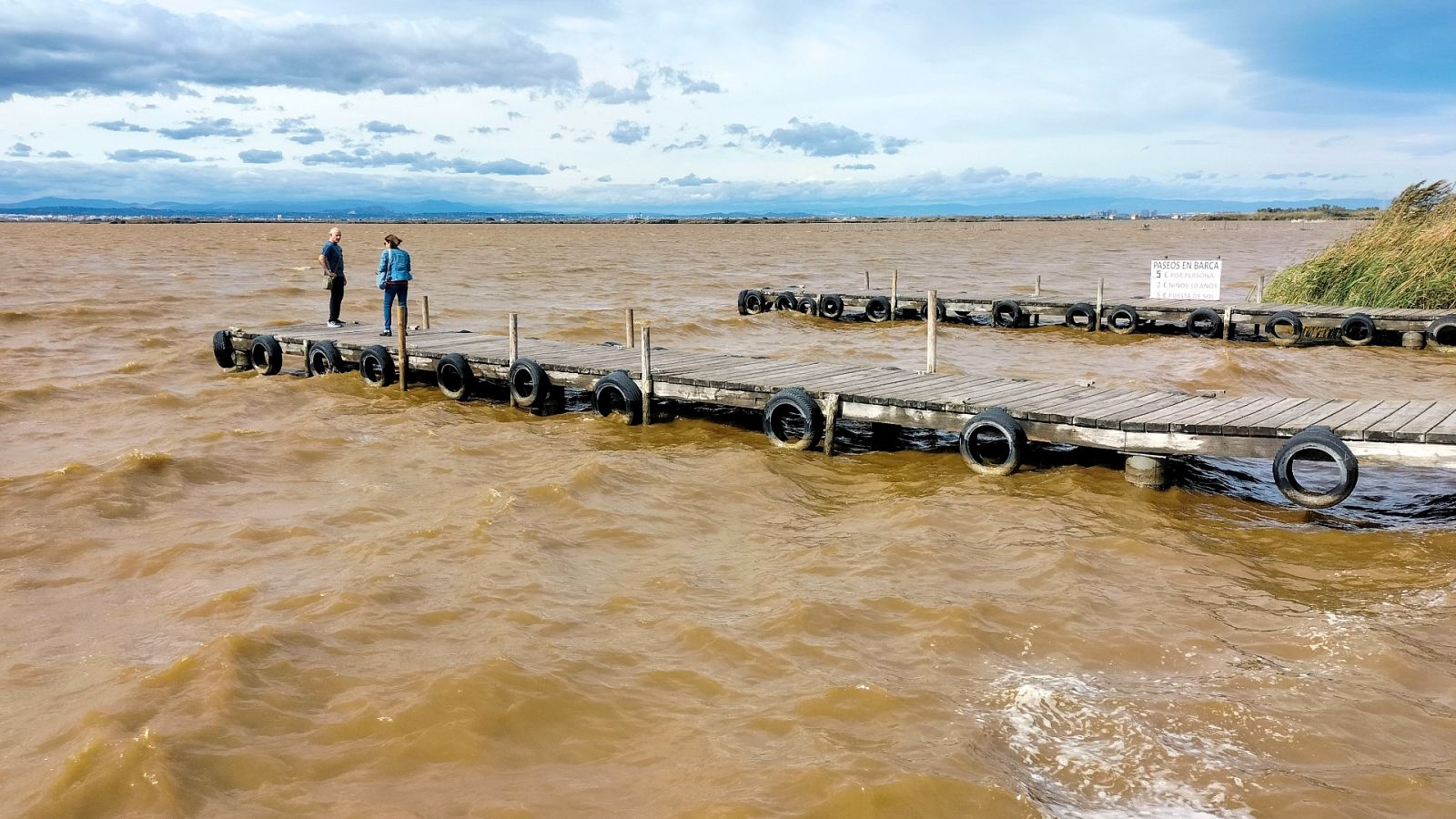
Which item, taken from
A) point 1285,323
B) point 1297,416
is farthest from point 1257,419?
point 1285,323

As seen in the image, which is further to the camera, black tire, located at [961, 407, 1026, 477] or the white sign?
the white sign

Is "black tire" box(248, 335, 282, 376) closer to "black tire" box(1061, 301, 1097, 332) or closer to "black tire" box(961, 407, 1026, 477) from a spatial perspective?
"black tire" box(961, 407, 1026, 477)

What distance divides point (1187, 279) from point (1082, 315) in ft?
10.2

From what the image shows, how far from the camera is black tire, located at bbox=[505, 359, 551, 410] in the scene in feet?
45.7

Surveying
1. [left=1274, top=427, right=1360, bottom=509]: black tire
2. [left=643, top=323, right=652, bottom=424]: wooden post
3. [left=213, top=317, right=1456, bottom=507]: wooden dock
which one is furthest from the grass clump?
[left=643, top=323, right=652, bottom=424]: wooden post

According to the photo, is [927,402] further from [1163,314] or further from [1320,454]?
[1163,314]

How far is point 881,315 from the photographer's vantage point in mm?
26766

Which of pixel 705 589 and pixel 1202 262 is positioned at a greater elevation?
pixel 1202 262

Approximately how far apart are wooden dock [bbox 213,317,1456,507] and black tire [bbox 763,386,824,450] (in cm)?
2

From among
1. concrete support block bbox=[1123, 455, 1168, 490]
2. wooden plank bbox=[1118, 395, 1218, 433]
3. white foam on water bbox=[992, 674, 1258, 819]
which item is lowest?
white foam on water bbox=[992, 674, 1258, 819]

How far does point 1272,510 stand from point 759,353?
11.6 meters

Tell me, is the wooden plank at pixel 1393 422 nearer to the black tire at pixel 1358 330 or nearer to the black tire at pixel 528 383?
the black tire at pixel 528 383

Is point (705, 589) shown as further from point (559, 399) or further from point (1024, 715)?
point (559, 399)

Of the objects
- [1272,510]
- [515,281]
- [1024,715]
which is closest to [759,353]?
[1272,510]
